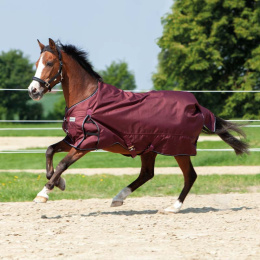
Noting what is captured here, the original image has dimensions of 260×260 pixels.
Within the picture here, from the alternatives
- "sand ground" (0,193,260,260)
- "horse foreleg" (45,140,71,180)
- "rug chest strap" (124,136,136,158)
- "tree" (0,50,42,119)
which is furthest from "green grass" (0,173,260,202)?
"tree" (0,50,42,119)

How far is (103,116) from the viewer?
5.77m

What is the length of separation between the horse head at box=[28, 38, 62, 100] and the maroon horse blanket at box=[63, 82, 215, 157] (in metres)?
0.33

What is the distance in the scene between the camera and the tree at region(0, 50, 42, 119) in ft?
127

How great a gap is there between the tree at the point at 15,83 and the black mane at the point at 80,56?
24.5 meters

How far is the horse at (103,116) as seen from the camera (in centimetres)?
571

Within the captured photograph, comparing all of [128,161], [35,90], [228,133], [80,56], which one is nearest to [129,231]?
[35,90]

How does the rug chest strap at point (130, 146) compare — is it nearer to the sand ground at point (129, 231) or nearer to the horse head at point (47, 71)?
the sand ground at point (129, 231)

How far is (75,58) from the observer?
6039 mm

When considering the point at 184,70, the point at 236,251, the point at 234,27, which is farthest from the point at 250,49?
the point at 236,251

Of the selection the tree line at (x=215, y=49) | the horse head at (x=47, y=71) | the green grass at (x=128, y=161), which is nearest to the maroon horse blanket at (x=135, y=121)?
the horse head at (x=47, y=71)

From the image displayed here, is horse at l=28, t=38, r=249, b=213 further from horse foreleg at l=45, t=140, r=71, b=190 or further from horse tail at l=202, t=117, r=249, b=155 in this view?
horse tail at l=202, t=117, r=249, b=155

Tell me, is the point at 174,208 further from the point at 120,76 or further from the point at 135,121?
the point at 120,76

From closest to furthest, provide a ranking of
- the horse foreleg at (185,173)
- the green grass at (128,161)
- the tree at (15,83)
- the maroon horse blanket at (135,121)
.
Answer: the maroon horse blanket at (135,121) → the horse foreleg at (185,173) → the green grass at (128,161) → the tree at (15,83)

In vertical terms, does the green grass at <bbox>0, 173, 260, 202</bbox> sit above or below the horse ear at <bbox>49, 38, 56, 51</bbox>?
below
